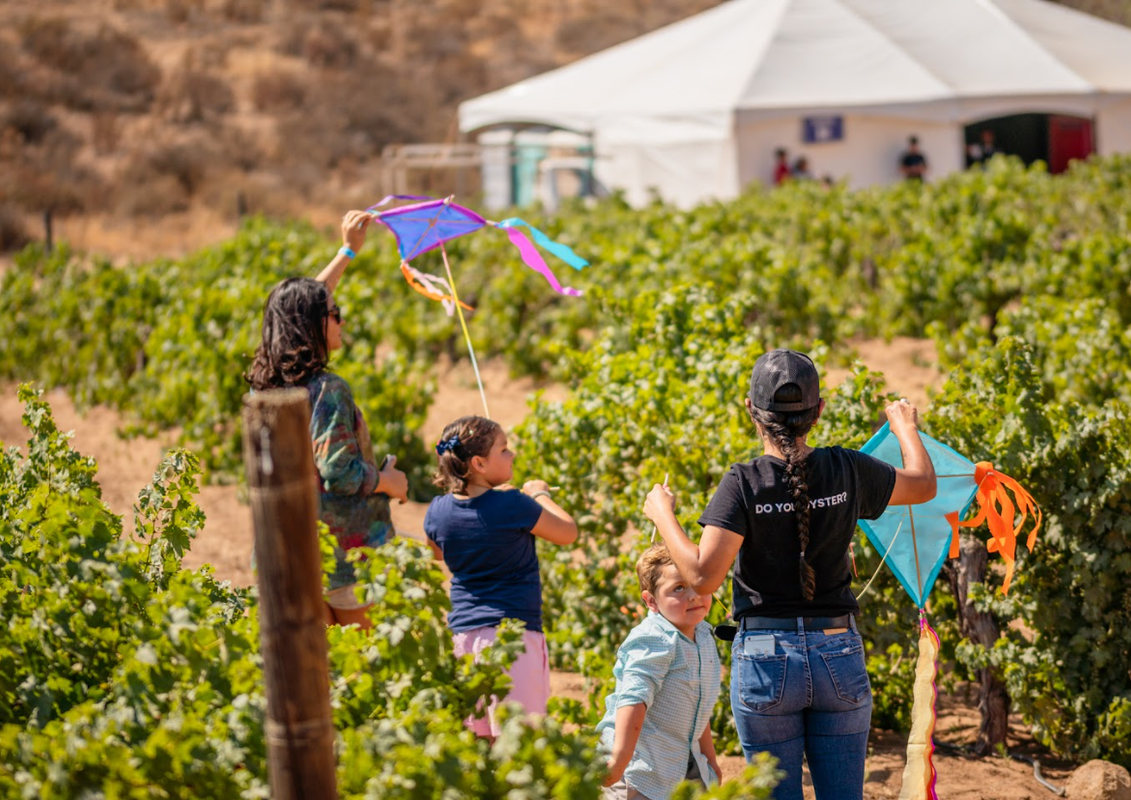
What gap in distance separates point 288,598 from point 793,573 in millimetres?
1122

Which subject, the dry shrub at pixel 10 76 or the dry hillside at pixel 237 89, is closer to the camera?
the dry hillside at pixel 237 89

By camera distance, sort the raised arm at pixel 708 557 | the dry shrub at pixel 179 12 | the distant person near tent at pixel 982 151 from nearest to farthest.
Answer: the raised arm at pixel 708 557 < the distant person near tent at pixel 982 151 < the dry shrub at pixel 179 12

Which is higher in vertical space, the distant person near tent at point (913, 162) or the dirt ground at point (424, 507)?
the distant person near tent at point (913, 162)

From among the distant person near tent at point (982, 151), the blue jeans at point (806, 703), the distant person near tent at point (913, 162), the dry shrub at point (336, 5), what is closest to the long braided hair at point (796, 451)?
the blue jeans at point (806, 703)

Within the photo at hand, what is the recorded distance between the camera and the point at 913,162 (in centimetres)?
1925

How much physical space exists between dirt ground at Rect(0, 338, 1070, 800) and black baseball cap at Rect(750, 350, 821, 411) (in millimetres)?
1639

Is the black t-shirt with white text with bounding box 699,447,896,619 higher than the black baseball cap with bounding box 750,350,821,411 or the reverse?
the reverse

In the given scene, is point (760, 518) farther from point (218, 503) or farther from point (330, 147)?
point (330, 147)

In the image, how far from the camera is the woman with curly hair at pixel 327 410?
3496mm

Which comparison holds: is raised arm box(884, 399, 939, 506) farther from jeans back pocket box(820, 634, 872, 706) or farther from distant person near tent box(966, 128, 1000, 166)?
distant person near tent box(966, 128, 1000, 166)

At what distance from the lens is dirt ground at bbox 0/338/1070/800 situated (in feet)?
13.2

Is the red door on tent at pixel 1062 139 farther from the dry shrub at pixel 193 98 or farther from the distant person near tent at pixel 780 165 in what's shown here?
the dry shrub at pixel 193 98

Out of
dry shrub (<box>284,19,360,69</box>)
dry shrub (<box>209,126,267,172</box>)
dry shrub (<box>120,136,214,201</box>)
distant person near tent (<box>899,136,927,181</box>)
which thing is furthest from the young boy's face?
dry shrub (<box>284,19,360,69</box>)

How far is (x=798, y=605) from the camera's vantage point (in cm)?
277
